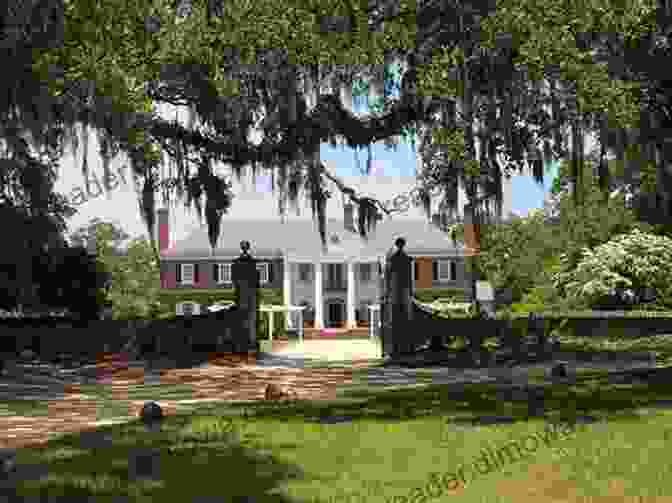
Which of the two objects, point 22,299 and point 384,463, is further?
point 22,299

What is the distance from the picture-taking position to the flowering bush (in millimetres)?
31750

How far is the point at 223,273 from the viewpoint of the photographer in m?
53.0

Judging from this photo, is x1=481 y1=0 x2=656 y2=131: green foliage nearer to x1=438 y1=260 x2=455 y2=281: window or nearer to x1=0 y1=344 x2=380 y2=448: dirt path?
x1=0 y1=344 x2=380 y2=448: dirt path

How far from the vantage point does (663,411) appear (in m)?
9.59

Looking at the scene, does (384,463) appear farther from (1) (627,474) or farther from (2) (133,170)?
(2) (133,170)

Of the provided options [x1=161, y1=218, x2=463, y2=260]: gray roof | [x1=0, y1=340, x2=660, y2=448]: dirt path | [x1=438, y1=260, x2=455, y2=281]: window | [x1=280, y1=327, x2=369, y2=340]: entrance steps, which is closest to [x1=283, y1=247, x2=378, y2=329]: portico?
[x1=161, y1=218, x2=463, y2=260]: gray roof

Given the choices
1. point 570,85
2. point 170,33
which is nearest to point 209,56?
point 170,33

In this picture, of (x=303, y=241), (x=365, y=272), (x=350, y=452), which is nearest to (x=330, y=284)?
(x=365, y=272)

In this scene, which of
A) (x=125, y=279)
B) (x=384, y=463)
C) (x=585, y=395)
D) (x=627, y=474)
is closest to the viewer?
(x=627, y=474)

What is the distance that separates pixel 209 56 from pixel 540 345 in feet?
33.0

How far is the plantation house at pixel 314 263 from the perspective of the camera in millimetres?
52281

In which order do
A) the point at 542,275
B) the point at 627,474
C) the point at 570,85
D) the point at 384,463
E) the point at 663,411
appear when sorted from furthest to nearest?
the point at 542,275 → the point at 570,85 → the point at 663,411 → the point at 384,463 → the point at 627,474

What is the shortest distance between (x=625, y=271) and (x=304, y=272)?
24.8 meters

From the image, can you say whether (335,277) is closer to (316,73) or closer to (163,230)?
(163,230)
